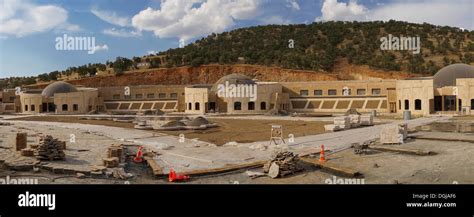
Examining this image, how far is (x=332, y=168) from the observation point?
14984mm

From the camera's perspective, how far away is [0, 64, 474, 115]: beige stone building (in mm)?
49156

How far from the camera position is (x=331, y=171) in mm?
15016

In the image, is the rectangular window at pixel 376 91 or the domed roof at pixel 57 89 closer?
the rectangular window at pixel 376 91

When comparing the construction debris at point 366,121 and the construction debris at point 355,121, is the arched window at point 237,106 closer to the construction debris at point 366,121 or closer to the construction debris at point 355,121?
the construction debris at point 366,121

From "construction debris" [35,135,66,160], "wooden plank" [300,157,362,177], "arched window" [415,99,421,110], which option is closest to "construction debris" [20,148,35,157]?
"construction debris" [35,135,66,160]

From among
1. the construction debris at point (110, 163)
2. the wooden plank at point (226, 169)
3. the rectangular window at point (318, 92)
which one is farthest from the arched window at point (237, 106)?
the construction debris at point (110, 163)

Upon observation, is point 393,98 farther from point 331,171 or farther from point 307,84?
point 331,171

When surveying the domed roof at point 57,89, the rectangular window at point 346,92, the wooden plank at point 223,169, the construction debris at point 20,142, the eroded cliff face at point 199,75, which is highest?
the eroded cliff face at point 199,75

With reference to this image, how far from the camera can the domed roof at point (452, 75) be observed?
51688 mm

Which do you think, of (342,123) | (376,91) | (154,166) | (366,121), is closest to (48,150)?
(154,166)

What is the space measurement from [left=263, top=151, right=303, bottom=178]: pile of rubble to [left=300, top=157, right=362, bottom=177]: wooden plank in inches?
39.0

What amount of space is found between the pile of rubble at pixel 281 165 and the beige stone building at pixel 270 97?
38688 millimetres

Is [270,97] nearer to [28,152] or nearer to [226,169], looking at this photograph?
[28,152]
